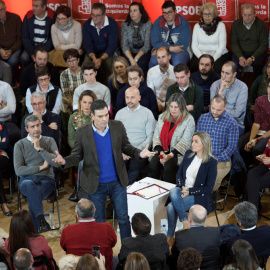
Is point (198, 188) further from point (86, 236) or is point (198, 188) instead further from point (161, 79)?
point (161, 79)

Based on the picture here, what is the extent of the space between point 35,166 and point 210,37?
355 cm

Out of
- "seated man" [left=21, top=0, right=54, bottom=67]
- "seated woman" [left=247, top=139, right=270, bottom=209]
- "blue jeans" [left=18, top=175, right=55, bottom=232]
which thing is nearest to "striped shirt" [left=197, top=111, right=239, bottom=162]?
"seated woman" [left=247, top=139, right=270, bottom=209]

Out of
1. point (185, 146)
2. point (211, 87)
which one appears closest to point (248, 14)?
point (211, 87)

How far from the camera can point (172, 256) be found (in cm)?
407

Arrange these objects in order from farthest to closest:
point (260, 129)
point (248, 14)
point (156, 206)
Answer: point (248, 14)
point (260, 129)
point (156, 206)

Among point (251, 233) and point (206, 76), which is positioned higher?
point (206, 76)

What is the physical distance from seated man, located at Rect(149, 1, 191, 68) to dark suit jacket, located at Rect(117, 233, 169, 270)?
4.30 metres

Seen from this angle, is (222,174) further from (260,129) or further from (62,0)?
(62,0)

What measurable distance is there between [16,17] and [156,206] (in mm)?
4464

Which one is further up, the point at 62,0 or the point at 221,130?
the point at 62,0

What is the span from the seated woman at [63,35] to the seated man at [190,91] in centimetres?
211

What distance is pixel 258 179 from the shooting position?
572 cm

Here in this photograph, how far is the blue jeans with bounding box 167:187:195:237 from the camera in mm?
5254

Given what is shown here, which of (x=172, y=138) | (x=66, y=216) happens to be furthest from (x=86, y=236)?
(x=172, y=138)
